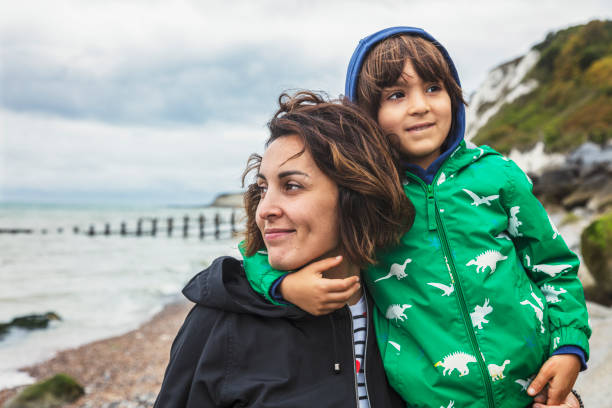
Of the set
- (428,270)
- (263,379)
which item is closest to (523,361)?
(428,270)

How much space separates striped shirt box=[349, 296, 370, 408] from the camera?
69.3 inches

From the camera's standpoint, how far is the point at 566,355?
1804mm

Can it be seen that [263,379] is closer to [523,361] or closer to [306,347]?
[306,347]

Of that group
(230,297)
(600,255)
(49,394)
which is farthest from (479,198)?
(49,394)

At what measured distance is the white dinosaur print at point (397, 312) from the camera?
1.88 metres

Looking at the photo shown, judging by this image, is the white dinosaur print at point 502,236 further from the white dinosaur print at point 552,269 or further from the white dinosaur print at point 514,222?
the white dinosaur print at point 552,269

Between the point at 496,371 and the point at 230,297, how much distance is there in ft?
3.67

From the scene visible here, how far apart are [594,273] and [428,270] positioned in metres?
5.63

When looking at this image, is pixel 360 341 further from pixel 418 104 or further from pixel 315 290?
pixel 418 104

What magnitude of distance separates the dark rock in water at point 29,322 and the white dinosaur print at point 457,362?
10002 millimetres

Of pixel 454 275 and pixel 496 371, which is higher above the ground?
pixel 454 275

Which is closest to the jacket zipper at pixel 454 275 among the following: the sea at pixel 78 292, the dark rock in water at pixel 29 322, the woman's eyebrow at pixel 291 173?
the woman's eyebrow at pixel 291 173

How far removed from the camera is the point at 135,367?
7.31 meters

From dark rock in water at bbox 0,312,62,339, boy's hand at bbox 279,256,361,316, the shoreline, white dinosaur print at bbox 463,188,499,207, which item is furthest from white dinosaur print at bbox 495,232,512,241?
dark rock in water at bbox 0,312,62,339
